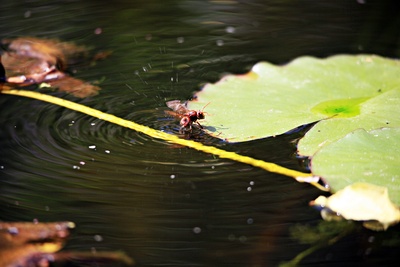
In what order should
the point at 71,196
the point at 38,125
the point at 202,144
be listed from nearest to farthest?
1. the point at 71,196
2. the point at 202,144
3. the point at 38,125

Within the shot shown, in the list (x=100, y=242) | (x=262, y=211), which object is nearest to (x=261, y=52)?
(x=262, y=211)

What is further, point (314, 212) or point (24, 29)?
point (24, 29)

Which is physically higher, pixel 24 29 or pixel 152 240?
pixel 24 29

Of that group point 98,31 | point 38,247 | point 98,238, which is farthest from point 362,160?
point 98,31

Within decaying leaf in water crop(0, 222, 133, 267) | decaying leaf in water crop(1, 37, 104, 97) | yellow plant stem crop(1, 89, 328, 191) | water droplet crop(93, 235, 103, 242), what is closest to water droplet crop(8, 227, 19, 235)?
decaying leaf in water crop(0, 222, 133, 267)

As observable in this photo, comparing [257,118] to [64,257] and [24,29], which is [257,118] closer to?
[64,257]

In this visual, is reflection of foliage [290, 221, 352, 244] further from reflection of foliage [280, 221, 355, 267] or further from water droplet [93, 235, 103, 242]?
water droplet [93, 235, 103, 242]
